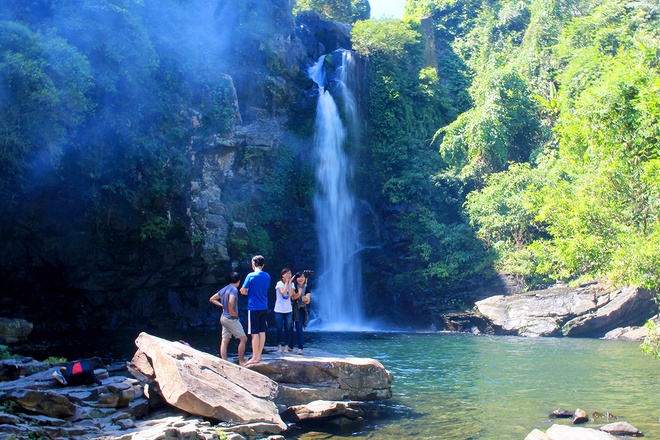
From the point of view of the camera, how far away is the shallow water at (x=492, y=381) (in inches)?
305

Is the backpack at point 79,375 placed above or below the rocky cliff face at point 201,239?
below

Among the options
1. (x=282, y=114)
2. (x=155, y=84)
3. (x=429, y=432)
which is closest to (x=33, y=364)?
(x=429, y=432)

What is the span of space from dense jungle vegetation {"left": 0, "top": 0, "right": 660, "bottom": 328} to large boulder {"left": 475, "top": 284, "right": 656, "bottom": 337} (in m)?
1.11

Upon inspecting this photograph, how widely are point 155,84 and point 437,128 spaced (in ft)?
53.6

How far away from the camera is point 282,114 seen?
1037 inches

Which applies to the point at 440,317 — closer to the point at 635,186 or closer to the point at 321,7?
the point at 635,186

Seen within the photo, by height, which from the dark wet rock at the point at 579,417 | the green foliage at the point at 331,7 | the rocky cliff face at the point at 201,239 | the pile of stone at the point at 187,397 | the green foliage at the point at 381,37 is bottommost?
the dark wet rock at the point at 579,417

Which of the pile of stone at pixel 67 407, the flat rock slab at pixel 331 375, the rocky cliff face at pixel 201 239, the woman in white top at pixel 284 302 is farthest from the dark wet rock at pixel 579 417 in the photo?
the rocky cliff face at pixel 201 239

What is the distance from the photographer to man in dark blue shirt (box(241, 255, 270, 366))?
8.45 meters

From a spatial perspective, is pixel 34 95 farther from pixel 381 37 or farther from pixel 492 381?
pixel 381 37

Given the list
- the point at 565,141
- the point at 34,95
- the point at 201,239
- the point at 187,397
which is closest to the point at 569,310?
the point at 565,141

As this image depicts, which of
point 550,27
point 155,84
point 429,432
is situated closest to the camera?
point 429,432

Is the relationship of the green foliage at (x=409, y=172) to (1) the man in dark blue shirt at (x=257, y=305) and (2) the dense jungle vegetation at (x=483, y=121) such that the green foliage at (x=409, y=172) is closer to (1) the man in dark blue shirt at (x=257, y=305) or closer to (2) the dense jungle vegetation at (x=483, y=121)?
(2) the dense jungle vegetation at (x=483, y=121)

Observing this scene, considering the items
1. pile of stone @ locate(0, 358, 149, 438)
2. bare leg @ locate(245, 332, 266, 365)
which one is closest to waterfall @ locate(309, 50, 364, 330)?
bare leg @ locate(245, 332, 266, 365)
